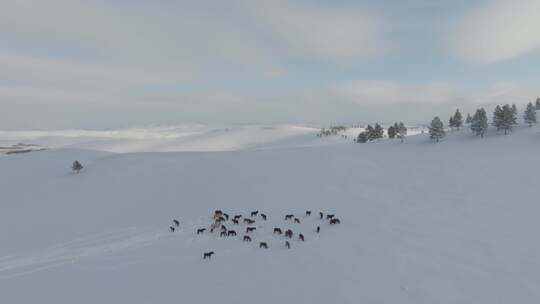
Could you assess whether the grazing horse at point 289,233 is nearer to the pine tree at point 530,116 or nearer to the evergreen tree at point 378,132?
the pine tree at point 530,116

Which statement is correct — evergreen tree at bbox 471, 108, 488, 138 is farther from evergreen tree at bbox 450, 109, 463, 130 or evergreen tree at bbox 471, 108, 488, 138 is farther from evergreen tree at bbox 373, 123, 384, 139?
evergreen tree at bbox 373, 123, 384, 139

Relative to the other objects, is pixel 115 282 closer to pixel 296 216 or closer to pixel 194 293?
pixel 194 293

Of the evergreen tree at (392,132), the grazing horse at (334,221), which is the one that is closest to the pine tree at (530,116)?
the evergreen tree at (392,132)

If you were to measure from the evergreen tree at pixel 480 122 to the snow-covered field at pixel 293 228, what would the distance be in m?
5.67

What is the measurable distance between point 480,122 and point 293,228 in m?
46.2

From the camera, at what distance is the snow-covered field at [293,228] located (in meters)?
13.3

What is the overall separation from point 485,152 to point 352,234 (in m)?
32.9

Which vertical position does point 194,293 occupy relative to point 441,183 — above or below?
below

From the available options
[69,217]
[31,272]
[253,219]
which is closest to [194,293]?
[253,219]

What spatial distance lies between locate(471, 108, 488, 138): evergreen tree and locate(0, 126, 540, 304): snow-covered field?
5667 mm

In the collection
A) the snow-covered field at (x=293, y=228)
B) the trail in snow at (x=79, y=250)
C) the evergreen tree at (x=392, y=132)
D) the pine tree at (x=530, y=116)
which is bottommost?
the trail in snow at (x=79, y=250)

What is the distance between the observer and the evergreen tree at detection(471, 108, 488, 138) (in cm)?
4838

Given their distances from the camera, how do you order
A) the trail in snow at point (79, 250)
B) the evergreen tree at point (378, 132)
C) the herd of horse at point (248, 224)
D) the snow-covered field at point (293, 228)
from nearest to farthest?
the snow-covered field at point (293, 228)
the trail in snow at point (79, 250)
the herd of horse at point (248, 224)
the evergreen tree at point (378, 132)

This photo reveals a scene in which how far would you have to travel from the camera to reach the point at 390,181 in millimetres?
30453
